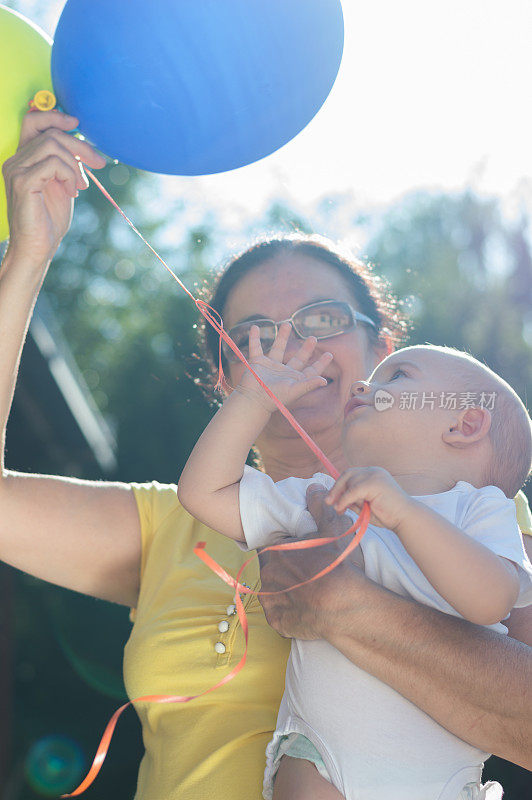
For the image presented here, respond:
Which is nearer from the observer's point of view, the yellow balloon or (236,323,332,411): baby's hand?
(236,323,332,411): baby's hand

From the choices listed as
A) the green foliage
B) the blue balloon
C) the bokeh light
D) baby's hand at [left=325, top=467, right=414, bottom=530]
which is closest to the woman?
the blue balloon

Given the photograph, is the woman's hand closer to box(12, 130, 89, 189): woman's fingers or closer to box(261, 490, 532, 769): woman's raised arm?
box(12, 130, 89, 189): woman's fingers

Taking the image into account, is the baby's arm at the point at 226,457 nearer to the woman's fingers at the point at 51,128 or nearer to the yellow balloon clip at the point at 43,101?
the woman's fingers at the point at 51,128

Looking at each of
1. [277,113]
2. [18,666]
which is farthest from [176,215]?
[277,113]

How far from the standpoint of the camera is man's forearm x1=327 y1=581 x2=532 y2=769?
4.75 feet

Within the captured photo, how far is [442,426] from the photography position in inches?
65.9

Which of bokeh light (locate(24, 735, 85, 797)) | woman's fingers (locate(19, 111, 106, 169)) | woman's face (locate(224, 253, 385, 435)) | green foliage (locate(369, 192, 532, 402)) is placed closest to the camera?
woman's fingers (locate(19, 111, 106, 169))

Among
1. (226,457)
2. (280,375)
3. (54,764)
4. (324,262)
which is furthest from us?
(54,764)

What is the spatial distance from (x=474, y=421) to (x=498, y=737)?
2.15 feet

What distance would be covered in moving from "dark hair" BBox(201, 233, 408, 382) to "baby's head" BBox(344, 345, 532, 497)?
85 centimetres

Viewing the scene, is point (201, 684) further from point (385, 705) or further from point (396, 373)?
point (396, 373)

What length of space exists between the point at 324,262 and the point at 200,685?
1495mm

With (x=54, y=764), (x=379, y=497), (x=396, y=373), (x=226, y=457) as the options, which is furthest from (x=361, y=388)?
(x=54, y=764)

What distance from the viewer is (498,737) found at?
1.46 meters
